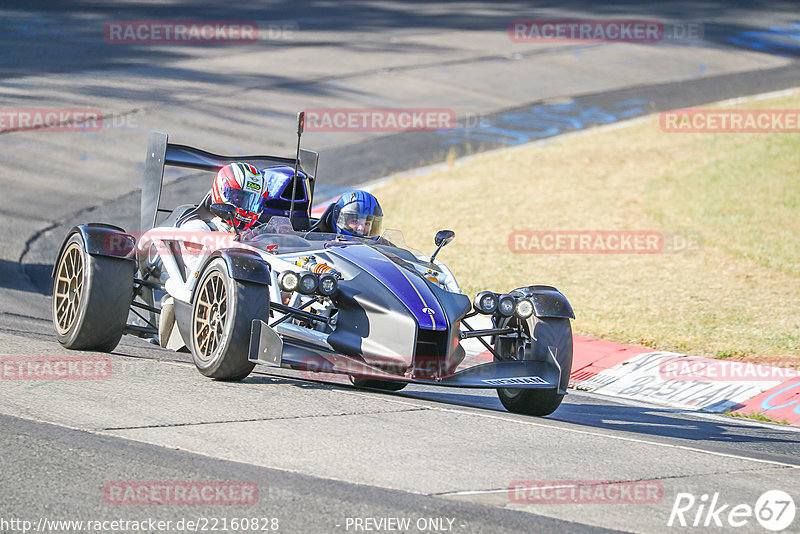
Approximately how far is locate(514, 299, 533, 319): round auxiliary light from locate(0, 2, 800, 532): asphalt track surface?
81cm

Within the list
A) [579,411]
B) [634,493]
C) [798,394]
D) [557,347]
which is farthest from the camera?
[798,394]

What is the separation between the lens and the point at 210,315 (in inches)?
311

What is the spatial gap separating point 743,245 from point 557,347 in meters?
9.04

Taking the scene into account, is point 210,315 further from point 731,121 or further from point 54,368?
point 731,121

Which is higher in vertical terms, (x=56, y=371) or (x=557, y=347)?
(x=557, y=347)

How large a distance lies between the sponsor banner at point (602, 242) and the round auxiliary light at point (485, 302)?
789 cm

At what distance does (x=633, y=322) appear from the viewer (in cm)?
1259

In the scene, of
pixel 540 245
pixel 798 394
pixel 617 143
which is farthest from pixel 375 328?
pixel 617 143

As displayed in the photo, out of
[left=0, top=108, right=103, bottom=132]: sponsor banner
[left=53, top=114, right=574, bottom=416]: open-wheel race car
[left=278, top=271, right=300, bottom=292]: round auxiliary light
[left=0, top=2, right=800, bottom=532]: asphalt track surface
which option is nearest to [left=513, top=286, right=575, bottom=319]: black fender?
[left=53, top=114, right=574, bottom=416]: open-wheel race car

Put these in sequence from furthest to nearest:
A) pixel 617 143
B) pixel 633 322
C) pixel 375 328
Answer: pixel 617 143
pixel 633 322
pixel 375 328

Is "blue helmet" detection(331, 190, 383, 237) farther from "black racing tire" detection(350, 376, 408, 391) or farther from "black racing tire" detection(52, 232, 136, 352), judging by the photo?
"black racing tire" detection(52, 232, 136, 352)

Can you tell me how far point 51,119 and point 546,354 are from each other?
1477 cm

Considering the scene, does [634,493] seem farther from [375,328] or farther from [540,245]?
[540,245]

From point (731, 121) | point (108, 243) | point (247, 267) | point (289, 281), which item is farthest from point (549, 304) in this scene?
→ point (731, 121)
